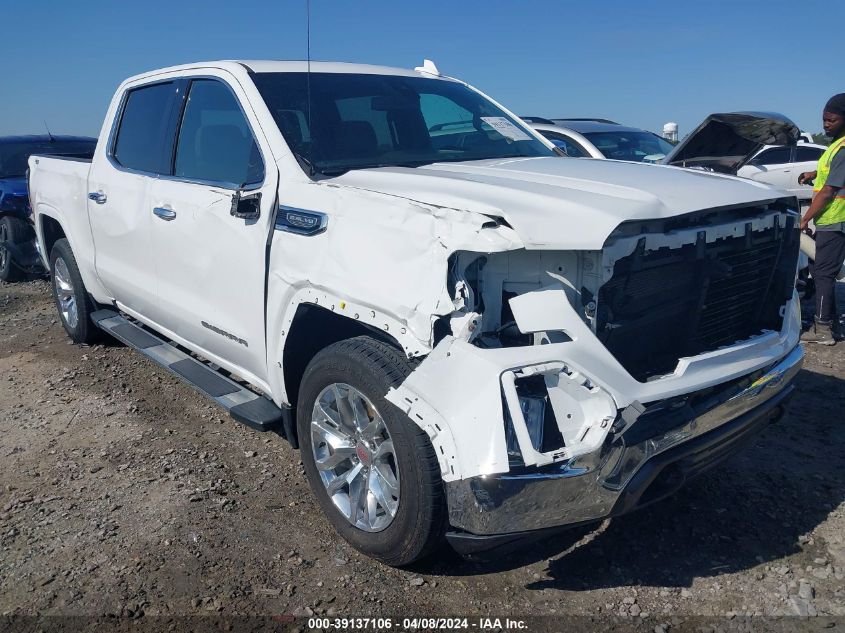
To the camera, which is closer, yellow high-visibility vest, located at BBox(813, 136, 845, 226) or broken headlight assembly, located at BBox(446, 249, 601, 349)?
broken headlight assembly, located at BBox(446, 249, 601, 349)

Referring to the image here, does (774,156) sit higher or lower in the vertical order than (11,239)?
higher

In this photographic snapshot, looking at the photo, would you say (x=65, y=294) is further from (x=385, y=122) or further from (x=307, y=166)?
(x=307, y=166)

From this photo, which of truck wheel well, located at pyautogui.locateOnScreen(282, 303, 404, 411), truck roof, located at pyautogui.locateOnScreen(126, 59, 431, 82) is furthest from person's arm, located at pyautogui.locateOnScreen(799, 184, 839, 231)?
truck wheel well, located at pyautogui.locateOnScreen(282, 303, 404, 411)

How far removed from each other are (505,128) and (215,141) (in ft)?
5.48

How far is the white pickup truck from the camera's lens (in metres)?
2.29

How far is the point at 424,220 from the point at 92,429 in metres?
3.03

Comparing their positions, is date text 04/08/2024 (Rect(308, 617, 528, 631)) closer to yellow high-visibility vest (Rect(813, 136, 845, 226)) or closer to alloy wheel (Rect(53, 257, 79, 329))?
alloy wheel (Rect(53, 257, 79, 329))

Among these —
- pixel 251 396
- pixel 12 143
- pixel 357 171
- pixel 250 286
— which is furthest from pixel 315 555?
pixel 12 143

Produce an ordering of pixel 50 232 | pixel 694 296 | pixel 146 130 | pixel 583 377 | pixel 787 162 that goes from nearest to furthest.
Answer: pixel 583 377 → pixel 694 296 → pixel 146 130 → pixel 50 232 → pixel 787 162

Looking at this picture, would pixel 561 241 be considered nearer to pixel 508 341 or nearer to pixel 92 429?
pixel 508 341

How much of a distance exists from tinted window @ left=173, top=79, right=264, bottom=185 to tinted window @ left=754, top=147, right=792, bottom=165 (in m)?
12.2

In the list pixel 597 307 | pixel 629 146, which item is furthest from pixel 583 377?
pixel 629 146

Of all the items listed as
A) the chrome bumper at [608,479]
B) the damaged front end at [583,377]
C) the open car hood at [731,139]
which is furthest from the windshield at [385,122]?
the open car hood at [731,139]

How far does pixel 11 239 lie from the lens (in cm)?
917
